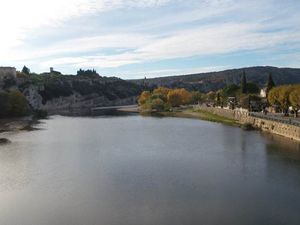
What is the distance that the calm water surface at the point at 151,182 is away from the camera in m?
20.5

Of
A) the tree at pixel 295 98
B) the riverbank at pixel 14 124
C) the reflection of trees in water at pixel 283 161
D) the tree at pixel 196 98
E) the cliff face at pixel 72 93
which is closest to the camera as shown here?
the reflection of trees in water at pixel 283 161

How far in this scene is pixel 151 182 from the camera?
87.2 feet

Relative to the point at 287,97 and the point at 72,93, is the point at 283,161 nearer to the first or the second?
the point at 287,97

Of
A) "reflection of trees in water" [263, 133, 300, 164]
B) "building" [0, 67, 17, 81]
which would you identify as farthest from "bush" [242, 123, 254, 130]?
"building" [0, 67, 17, 81]

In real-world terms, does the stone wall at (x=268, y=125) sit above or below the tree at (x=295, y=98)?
below

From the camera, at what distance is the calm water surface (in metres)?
20.5

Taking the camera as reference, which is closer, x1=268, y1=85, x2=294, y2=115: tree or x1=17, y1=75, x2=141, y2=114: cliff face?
x1=268, y1=85, x2=294, y2=115: tree

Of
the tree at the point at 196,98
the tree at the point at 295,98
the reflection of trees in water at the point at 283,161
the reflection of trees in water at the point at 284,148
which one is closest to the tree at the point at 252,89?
the tree at the point at 196,98

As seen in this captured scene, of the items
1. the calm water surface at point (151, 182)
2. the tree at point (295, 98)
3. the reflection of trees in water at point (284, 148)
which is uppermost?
the tree at point (295, 98)

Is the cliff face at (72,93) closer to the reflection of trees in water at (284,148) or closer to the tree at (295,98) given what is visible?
the tree at (295,98)

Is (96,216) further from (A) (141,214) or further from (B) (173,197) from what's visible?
(B) (173,197)

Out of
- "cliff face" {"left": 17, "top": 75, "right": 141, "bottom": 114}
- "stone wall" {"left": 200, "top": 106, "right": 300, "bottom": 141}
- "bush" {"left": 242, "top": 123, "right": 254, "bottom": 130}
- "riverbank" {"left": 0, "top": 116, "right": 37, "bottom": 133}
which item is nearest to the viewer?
"stone wall" {"left": 200, "top": 106, "right": 300, "bottom": 141}

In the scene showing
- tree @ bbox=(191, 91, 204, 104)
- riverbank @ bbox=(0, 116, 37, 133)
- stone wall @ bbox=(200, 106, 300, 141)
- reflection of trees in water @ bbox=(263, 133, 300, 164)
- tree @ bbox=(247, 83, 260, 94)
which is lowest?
reflection of trees in water @ bbox=(263, 133, 300, 164)

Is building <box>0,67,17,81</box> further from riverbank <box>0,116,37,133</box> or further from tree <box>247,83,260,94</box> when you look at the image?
tree <box>247,83,260,94</box>
